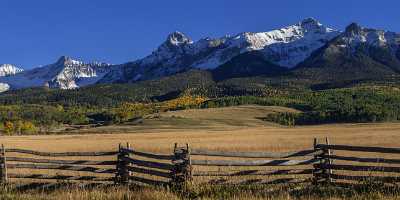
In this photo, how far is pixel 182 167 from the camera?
20.6m

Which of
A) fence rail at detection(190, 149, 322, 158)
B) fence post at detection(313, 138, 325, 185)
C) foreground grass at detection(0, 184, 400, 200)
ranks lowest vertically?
foreground grass at detection(0, 184, 400, 200)

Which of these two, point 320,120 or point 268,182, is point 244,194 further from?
point 320,120

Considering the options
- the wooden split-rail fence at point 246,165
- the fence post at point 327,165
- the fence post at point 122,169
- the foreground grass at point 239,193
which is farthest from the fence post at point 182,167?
the fence post at point 327,165

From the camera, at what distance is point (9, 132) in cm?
18400

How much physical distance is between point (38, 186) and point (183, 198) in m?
7.61

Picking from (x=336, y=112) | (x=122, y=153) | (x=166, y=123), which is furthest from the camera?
(x=336, y=112)

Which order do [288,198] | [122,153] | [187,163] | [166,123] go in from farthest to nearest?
[166,123] < [122,153] < [187,163] < [288,198]

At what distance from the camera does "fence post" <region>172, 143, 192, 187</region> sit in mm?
20469

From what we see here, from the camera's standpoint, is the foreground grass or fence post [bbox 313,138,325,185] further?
fence post [bbox 313,138,325,185]

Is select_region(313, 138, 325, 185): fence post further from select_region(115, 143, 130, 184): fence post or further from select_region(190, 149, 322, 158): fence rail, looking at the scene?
select_region(115, 143, 130, 184): fence post

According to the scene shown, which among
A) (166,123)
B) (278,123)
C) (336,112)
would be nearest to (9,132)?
(166,123)

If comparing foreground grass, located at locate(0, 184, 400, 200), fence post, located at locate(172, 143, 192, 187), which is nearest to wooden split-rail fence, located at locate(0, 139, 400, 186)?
fence post, located at locate(172, 143, 192, 187)

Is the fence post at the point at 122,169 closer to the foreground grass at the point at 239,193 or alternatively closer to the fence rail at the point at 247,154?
the foreground grass at the point at 239,193

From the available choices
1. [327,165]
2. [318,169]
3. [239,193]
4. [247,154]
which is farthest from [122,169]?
[327,165]
